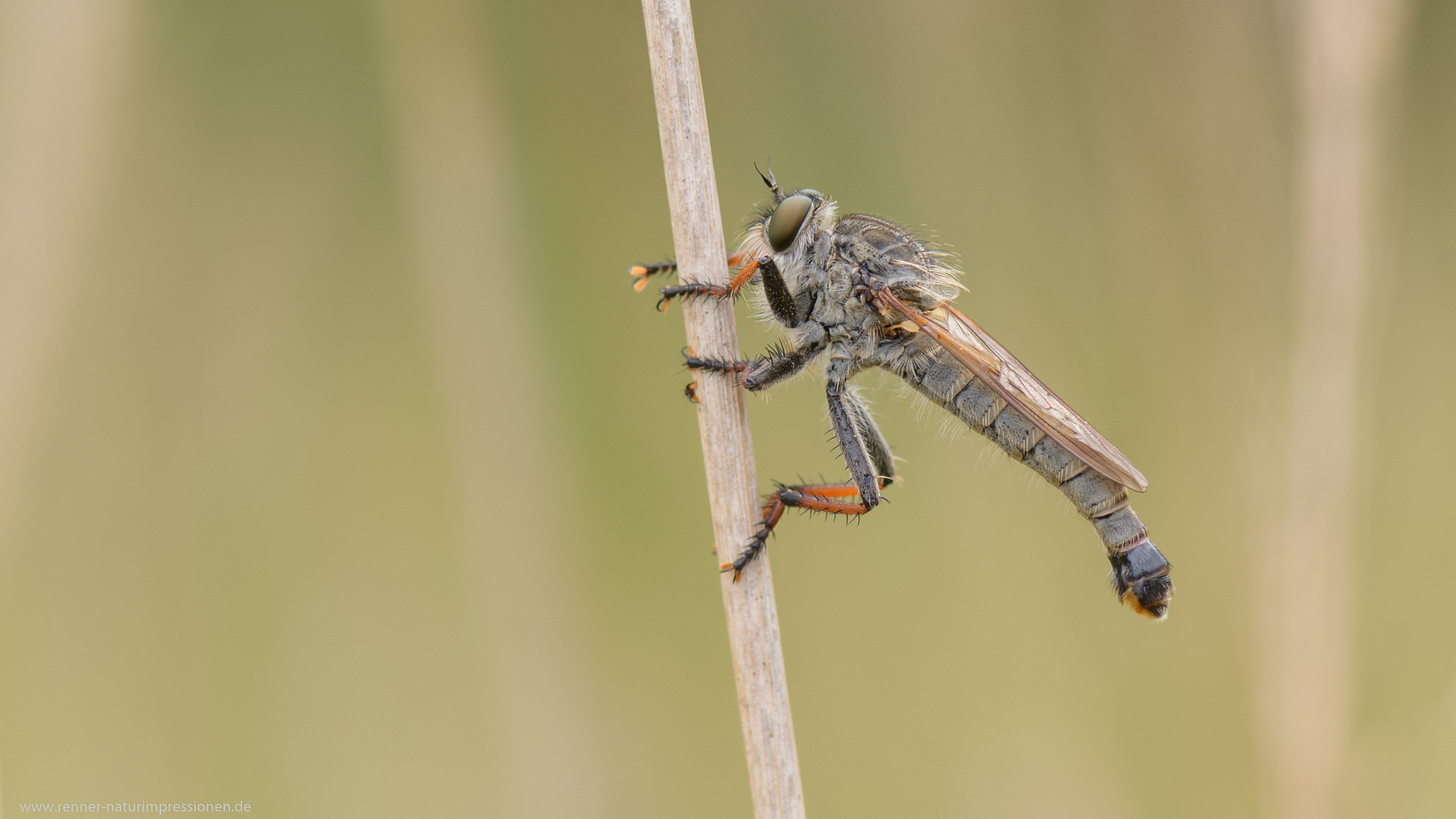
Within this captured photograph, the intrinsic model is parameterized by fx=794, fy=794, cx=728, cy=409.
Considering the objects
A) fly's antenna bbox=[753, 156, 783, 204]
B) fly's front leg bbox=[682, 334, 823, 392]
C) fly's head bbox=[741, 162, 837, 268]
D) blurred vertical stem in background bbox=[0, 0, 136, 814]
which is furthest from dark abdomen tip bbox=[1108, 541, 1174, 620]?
blurred vertical stem in background bbox=[0, 0, 136, 814]

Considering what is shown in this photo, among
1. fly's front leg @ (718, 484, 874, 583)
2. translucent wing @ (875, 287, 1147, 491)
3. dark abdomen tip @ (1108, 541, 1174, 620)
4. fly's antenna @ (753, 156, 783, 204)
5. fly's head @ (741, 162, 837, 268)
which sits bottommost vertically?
dark abdomen tip @ (1108, 541, 1174, 620)

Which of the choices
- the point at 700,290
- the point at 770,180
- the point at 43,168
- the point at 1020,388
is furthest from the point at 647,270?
the point at 43,168

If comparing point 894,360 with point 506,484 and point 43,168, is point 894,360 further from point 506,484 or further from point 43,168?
point 43,168

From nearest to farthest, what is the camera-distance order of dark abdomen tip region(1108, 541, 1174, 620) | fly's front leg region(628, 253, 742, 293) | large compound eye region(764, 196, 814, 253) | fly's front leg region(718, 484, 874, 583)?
fly's front leg region(718, 484, 874, 583)
fly's front leg region(628, 253, 742, 293)
dark abdomen tip region(1108, 541, 1174, 620)
large compound eye region(764, 196, 814, 253)

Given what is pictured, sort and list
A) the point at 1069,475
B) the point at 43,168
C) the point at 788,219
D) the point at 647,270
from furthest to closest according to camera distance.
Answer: the point at 788,219
the point at 1069,475
the point at 647,270
the point at 43,168

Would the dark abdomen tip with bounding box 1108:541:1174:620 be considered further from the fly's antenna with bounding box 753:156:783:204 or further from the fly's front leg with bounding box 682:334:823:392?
the fly's antenna with bounding box 753:156:783:204

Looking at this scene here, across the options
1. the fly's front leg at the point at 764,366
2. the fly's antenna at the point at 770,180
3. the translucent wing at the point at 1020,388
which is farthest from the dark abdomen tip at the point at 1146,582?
the fly's antenna at the point at 770,180

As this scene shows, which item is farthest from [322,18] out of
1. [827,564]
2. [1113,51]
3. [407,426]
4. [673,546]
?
[1113,51]
